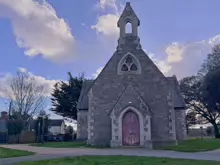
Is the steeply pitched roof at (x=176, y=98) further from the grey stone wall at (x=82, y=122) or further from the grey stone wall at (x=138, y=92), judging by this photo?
the grey stone wall at (x=82, y=122)

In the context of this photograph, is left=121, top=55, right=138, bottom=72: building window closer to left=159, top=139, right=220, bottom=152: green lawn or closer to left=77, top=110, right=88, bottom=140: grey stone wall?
left=159, top=139, right=220, bottom=152: green lawn

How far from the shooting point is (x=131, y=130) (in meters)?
25.3

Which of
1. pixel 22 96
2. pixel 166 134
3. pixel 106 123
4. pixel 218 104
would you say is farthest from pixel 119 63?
pixel 22 96

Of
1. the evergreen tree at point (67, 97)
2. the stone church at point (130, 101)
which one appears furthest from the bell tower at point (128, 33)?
the evergreen tree at point (67, 97)

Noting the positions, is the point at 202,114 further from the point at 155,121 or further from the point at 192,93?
the point at 155,121

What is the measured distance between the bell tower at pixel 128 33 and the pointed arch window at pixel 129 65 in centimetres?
105

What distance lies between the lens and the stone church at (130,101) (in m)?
24.9

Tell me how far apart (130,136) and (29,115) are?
30.8 metres

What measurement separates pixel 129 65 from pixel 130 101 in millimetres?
3829

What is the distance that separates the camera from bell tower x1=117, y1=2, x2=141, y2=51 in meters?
27.4

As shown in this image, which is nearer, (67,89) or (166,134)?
(166,134)

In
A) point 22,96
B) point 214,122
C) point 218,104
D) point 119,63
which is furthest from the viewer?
point 214,122

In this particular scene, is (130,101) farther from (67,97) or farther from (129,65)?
(67,97)

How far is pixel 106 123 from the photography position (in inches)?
1030
